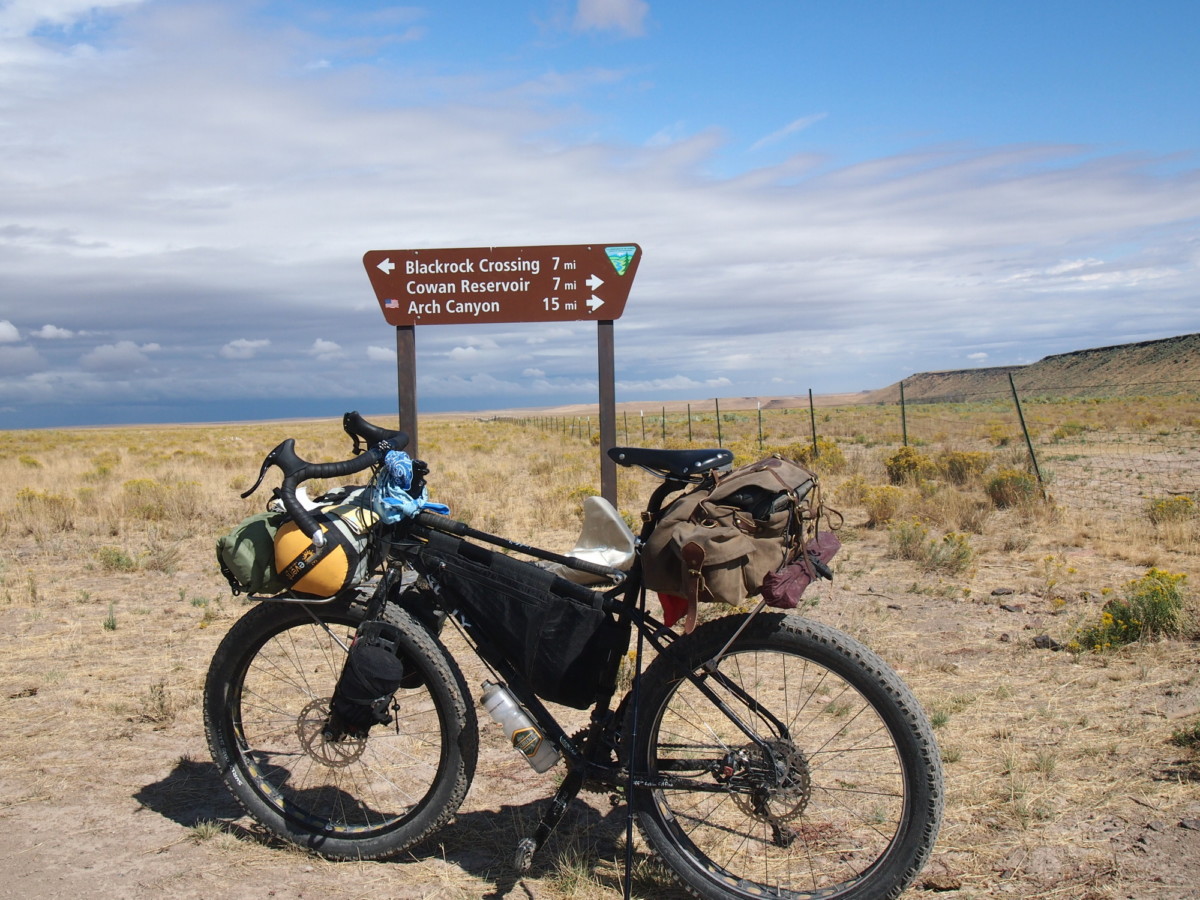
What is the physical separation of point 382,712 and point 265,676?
219cm

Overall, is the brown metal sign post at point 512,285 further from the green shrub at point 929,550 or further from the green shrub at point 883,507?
the green shrub at point 883,507

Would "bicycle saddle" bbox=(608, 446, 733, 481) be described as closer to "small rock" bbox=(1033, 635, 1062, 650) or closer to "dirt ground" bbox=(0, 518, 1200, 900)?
"dirt ground" bbox=(0, 518, 1200, 900)

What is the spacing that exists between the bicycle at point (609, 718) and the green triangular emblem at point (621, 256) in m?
3.24

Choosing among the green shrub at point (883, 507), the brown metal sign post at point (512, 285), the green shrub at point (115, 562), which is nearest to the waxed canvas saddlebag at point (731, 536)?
the brown metal sign post at point (512, 285)

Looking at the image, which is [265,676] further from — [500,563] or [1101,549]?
[1101,549]

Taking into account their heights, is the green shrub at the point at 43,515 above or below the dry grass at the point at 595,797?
above

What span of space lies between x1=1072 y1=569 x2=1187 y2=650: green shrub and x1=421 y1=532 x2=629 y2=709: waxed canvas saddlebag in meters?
3.63

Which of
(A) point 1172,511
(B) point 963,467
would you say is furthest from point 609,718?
(B) point 963,467

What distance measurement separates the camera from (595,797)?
3.63 meters

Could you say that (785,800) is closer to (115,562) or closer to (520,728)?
(520,728)

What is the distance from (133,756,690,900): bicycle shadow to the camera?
2.98 meters

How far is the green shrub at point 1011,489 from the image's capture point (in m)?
10.9

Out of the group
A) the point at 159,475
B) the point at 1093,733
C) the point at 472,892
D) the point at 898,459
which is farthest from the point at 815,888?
the point at 159,475

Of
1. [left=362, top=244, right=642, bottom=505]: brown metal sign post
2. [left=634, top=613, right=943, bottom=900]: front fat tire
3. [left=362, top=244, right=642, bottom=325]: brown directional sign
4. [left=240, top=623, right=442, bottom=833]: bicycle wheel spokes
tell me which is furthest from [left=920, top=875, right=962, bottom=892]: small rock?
[left=362, top=244, right=642, bottom=325]: brown directional sign
